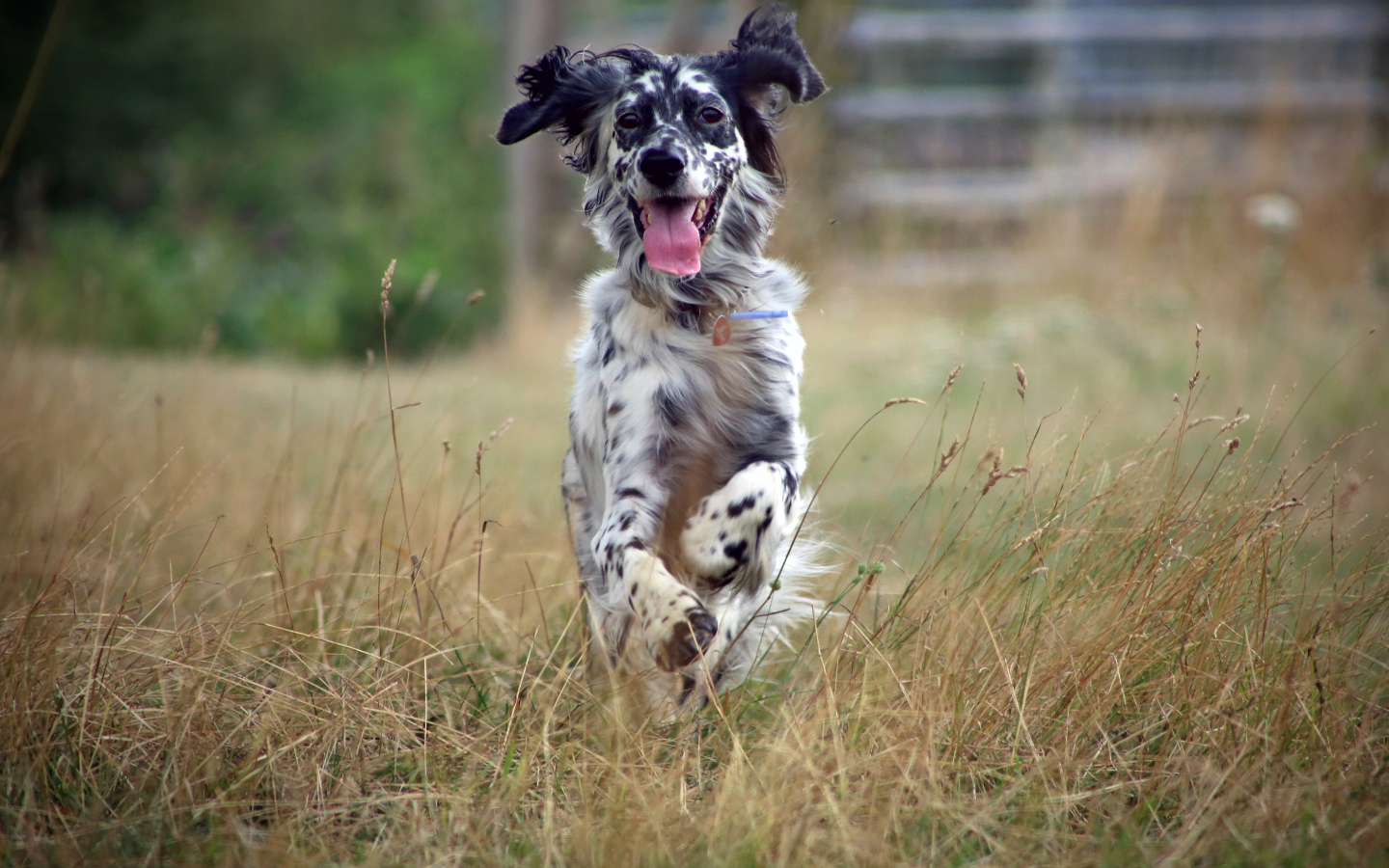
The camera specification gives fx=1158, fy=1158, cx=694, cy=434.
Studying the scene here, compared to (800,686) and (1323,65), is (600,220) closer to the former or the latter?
(800,686)

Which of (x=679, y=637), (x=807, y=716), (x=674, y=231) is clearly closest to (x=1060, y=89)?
(x=674, y=231)

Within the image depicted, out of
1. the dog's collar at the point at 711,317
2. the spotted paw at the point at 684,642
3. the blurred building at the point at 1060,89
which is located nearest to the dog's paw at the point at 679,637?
the spotted paw at the point at 684,642

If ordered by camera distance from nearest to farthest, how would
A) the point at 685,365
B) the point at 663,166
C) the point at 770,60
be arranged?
1. the point at 663,166
2. the point at 685,365
3. the point at 770,60

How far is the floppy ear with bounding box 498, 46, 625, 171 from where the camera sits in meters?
3.21

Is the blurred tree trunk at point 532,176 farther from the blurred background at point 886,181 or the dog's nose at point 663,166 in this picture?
the dog's nose at point 663,166

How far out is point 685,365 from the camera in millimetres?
2895

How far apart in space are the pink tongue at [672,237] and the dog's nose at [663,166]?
0.09m

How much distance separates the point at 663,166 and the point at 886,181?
300 inches

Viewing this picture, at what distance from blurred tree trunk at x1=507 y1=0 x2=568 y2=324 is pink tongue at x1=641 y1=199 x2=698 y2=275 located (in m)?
7.22

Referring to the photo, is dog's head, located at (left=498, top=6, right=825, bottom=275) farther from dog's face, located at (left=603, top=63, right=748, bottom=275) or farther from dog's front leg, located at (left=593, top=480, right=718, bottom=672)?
dog's front leg, located at (left=593, top=480, right=718, bottom=672)

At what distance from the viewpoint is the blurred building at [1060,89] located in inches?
387

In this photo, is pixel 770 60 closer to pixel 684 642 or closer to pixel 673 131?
pixel 673 131

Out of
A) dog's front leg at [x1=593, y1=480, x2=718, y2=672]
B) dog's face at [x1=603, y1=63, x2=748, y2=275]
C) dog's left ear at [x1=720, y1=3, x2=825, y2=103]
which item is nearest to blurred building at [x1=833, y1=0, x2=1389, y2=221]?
dog's left ear at [x1=720, y1=3, x2=825, y2=103]

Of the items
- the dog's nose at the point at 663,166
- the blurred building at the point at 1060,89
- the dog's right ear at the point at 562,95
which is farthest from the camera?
the blurred building at the point at 1060,89
